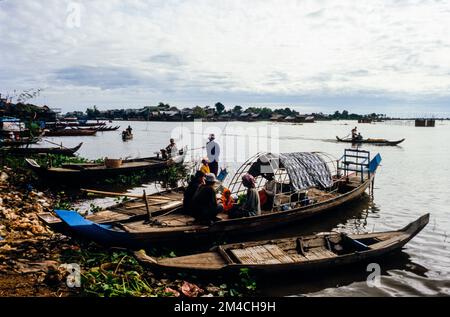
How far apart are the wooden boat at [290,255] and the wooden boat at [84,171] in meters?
10.3

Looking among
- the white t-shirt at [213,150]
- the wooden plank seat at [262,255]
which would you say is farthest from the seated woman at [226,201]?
the white t-shirt at [213,150]

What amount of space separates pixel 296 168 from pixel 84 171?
10476 mm

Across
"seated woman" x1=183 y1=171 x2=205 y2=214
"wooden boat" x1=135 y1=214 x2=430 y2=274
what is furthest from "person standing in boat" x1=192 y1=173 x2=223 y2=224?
"wooden boat" x1=135 y1=214 x2=430 y2=274

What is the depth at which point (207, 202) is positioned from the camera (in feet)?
28.6

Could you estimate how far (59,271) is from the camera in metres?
6.17

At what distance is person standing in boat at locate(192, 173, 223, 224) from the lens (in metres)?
8.70

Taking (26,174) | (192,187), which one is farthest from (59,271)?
(26,174)

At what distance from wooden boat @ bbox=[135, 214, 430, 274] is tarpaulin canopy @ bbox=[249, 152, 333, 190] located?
2.90 metres

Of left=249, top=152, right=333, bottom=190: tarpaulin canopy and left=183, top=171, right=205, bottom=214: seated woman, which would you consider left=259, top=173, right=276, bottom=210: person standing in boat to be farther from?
left=183, top=171, right=205, bottom=214: seated woman

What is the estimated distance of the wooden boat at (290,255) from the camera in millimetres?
6957

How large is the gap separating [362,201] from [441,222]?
146 inches

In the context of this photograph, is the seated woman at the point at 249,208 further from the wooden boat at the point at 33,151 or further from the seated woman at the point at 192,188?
the wooden boat at the point at 33,151
